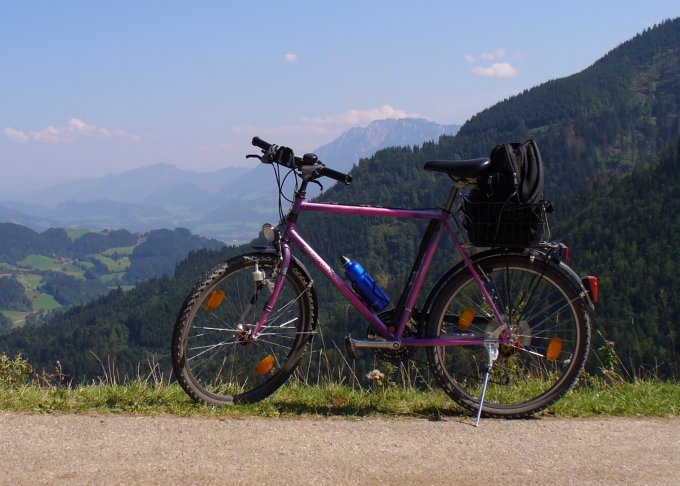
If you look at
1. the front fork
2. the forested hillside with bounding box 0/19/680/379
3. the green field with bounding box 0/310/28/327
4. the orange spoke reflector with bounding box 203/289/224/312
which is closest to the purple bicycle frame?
the front fork

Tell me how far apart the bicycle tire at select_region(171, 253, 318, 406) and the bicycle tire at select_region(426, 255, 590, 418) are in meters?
0.92

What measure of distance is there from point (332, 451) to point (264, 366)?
108cm

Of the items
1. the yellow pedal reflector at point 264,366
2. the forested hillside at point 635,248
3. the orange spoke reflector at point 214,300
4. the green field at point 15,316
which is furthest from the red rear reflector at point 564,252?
the green field at point 15,316

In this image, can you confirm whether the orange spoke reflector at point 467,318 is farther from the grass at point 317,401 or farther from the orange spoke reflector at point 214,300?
the orange spoke reflector at point 214,300

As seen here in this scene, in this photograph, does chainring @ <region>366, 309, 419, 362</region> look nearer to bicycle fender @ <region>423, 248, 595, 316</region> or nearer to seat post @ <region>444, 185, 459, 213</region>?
bicycle fender @ <region>423, 248, 595, 316</region>

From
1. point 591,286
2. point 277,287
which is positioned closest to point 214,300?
point 277,287

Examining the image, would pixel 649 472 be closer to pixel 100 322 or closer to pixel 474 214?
pixel 474 214

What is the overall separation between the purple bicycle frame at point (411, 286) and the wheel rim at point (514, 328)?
0.07 metres

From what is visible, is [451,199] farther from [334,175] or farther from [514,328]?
[514,328]

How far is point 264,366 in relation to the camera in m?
4.76

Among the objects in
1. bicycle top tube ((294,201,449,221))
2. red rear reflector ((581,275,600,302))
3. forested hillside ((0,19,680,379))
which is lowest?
forested hillside ((0,19,680,379))

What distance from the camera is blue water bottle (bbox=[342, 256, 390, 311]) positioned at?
15.7 ft

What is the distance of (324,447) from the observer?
388cm

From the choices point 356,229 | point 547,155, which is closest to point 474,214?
point 356,229
